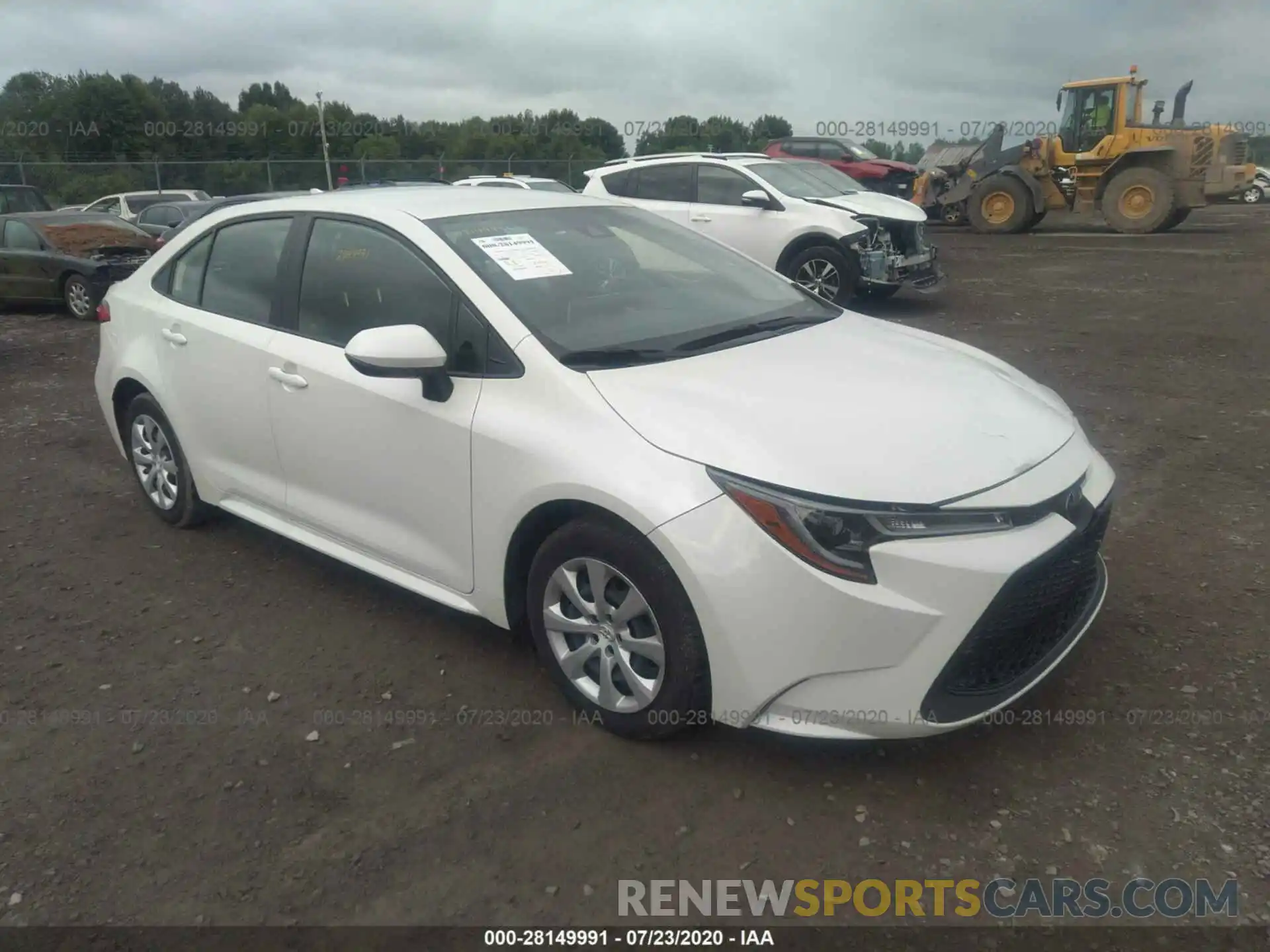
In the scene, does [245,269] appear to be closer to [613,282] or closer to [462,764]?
[613,282]

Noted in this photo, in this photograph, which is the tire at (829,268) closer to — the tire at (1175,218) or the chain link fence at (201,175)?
the tire at (1175,218)

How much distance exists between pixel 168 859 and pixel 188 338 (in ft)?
→ 7.88

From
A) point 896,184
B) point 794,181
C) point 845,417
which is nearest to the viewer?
point 845,417

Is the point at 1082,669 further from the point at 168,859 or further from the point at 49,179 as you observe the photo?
the point at 49,179

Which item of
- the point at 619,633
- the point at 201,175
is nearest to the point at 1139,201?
the point at 619,633

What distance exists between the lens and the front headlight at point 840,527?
2.53 m

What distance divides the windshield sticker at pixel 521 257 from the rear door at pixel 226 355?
1.02 meters

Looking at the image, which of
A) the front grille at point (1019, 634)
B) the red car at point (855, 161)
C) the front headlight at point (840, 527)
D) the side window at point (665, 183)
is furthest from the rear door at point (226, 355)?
the red car at point (855, 161)

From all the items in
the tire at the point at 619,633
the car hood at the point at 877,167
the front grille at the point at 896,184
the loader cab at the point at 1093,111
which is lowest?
the tire at the point at 619,633

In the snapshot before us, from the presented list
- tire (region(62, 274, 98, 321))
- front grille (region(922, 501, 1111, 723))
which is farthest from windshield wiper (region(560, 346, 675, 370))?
tire (region(62, 274, 98, 321))

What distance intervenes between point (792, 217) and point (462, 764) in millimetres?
8297

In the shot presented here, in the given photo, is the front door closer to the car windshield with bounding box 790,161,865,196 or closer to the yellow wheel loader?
the car windshield with bounding box 790,161,865,196

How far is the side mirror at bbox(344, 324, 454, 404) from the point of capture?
3.03 m

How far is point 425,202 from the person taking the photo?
148 inches
